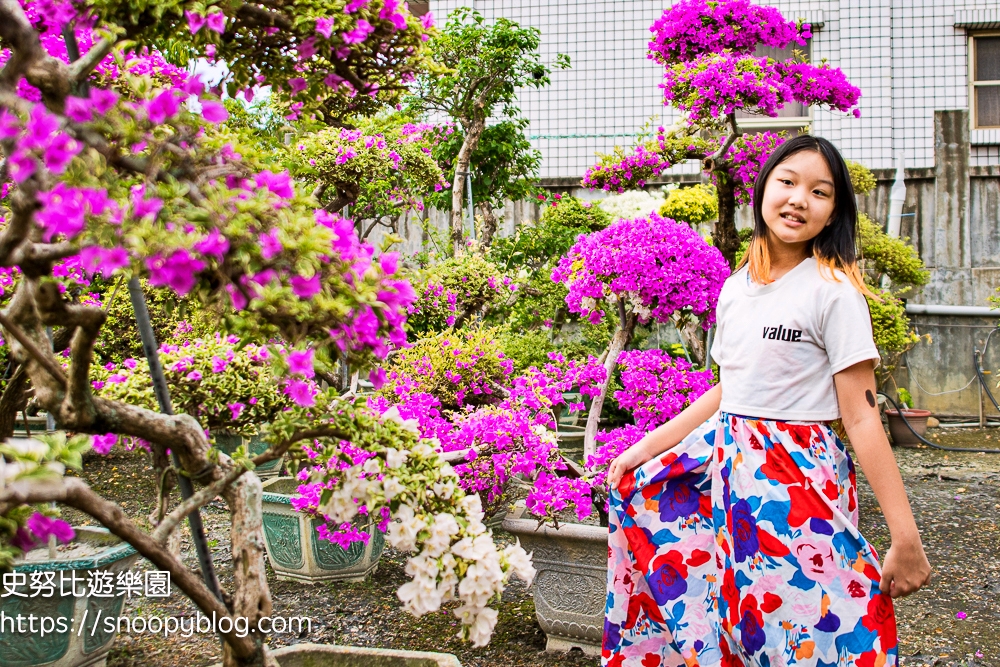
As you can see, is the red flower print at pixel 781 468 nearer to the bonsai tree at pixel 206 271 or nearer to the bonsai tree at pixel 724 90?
the bonsai tree at pixel 206 271

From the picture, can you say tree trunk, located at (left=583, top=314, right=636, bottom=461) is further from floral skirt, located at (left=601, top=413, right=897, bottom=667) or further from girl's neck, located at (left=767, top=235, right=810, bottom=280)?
girl's neck, located at (left=767, top=235, right=810, bottom=280)

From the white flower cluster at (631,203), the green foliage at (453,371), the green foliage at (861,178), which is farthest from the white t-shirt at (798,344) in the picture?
the green foliage at (861,178)

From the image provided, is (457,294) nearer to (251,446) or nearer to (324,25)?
(251,446)

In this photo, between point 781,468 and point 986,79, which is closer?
point 781,468

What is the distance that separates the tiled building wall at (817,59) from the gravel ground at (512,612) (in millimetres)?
3991

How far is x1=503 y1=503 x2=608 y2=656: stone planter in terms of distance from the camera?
256cm

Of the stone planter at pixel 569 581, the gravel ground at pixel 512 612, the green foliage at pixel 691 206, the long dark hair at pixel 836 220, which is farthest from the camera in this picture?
the green foliage at pixel 691 206

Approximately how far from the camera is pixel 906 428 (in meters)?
6.11

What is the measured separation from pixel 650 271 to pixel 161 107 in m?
1.89

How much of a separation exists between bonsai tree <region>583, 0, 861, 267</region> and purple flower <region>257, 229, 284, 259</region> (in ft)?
9.65

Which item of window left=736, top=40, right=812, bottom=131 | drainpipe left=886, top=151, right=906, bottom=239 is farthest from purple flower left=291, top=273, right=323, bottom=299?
window left=736, top=40, right=812, bottom=131

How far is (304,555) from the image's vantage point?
3318 mm

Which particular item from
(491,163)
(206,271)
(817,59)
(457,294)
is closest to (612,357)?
(457,294)

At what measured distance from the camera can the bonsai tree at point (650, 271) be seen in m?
2.76
